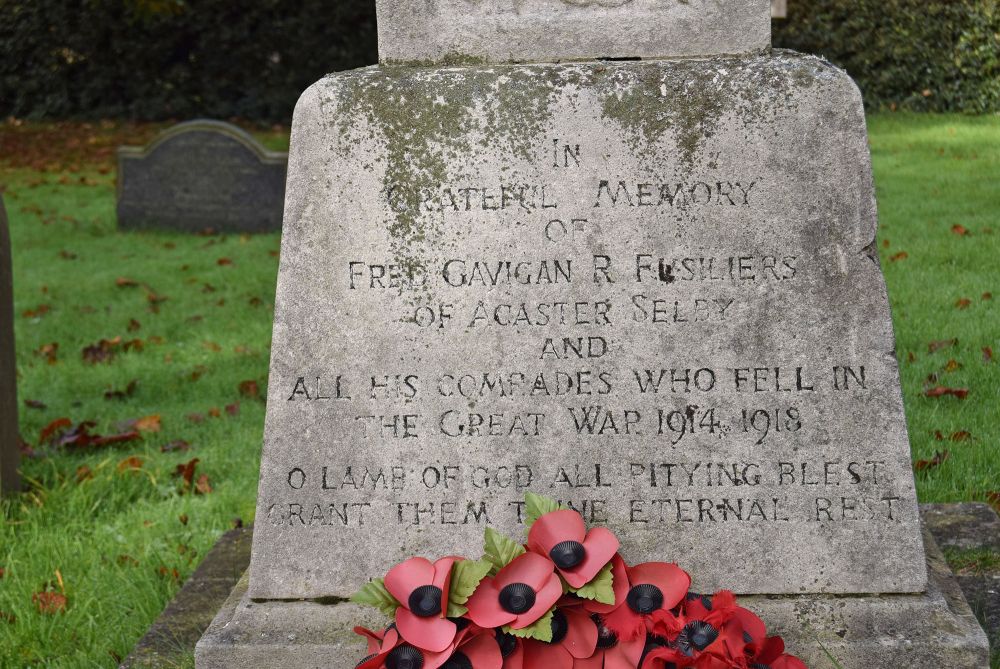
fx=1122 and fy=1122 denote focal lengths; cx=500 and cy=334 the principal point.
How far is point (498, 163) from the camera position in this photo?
7.89ft

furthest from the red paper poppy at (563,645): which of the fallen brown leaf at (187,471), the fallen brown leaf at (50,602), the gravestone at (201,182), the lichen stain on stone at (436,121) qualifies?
the gravestone at (201,182)

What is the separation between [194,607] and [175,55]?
1499cm

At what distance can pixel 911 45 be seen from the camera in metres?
12.5

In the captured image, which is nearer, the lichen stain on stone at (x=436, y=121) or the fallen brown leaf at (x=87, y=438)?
the lichen stain on stone at (x=436, y=121)

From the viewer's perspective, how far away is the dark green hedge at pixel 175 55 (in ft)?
52.4

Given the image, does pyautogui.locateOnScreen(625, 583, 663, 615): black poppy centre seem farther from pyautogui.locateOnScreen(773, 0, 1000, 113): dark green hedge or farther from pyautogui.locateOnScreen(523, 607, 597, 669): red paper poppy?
pyautogui.locateOnScreen(773, 0, 1000, 113): dark green hedge

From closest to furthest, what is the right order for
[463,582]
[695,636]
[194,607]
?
[695,636], [463,582], [194,607]

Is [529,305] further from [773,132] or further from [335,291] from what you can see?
[773,132]

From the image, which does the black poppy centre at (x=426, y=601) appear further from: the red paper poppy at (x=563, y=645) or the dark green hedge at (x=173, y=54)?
the dark green hedge at (x=173, y=54)

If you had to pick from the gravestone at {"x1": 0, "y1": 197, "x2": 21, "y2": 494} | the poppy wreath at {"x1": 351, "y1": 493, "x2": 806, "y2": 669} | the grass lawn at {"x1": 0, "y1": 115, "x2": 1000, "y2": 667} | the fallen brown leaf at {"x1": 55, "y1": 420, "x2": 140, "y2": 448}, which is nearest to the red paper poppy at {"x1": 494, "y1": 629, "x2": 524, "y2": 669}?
the poppy wreath at {"x1": 351, "y1": 493, "x2": 806, "y2": 669}

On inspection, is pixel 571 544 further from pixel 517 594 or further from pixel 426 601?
pixel 426 601

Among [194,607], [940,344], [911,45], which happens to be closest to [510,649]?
[194,607]

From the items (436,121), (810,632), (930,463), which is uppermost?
(436,121)

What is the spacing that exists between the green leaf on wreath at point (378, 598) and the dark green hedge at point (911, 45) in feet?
36.9
